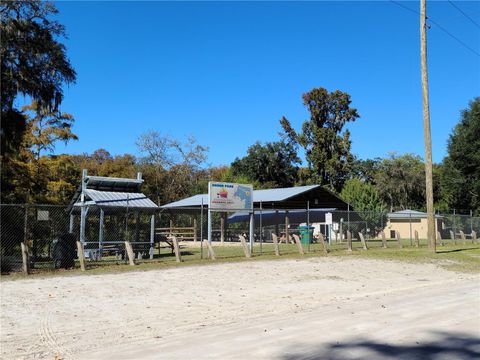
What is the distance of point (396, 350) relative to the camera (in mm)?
6453

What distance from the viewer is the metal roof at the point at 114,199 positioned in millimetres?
21469

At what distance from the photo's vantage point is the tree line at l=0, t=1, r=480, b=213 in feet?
67.9

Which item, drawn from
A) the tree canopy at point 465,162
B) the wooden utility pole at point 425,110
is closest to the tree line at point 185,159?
the tree canopy at point 465,162

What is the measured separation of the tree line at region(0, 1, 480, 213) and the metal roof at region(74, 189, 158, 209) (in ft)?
12.7

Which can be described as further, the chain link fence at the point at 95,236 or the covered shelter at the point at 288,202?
the covered shelter at the point at 288,202

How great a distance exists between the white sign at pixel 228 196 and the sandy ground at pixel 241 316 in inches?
279

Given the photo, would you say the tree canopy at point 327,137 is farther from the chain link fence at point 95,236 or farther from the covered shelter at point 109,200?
the covered shelter at point 109,200

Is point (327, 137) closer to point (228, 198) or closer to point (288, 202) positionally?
point (288, 202)

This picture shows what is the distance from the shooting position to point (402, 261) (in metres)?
20.1

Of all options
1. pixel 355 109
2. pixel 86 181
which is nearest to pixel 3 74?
pixel 86 181

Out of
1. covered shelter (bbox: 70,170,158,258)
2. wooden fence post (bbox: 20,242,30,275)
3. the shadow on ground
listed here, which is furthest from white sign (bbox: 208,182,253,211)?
the shadow on ground

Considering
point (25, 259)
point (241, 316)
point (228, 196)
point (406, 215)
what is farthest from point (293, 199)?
point (241, 316)

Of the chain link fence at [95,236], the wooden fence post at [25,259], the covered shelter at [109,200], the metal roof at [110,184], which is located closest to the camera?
the wooden fence post at [25,259]

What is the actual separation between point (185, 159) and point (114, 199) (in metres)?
44.0
